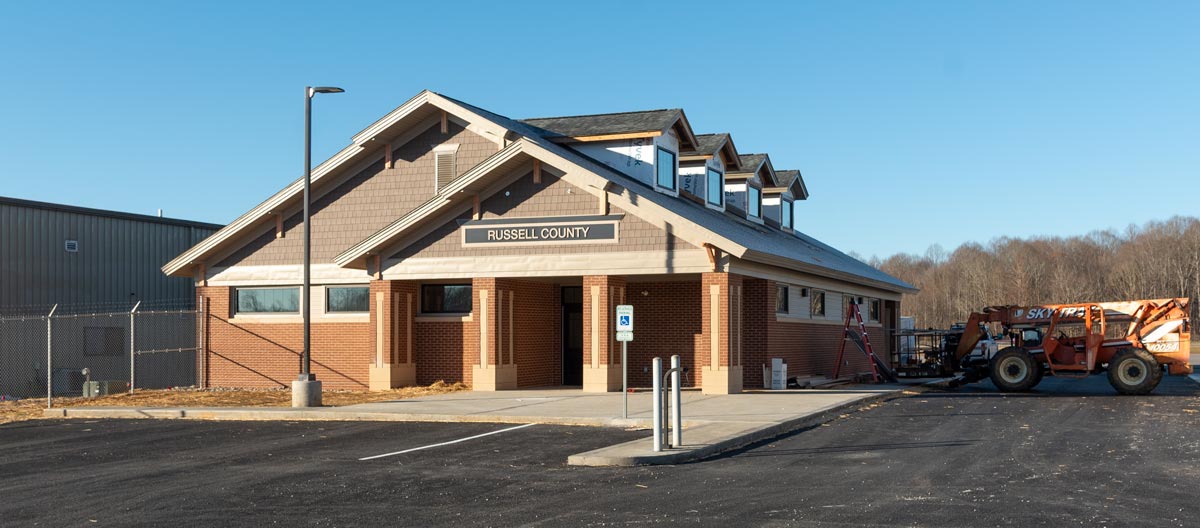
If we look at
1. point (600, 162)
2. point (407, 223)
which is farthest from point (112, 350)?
point (600, 162)

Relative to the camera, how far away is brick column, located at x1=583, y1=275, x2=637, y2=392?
2658 centimetres

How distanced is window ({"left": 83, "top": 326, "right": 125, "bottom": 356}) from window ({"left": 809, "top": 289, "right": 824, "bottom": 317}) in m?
22.2

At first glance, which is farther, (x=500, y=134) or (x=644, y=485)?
(x=500, y=134)

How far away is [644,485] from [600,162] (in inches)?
768

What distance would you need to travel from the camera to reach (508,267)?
27.7 meters

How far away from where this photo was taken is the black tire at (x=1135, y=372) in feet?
84.7

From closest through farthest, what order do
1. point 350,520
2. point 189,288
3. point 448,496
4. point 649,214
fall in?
1. point 350,520
2. point 448,496
3. point 649,214
4. point 189,288

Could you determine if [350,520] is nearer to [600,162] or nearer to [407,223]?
[407,223]

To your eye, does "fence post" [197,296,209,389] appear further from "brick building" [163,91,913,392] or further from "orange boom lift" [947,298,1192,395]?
"orange boom lift" [947,298,1192,395]

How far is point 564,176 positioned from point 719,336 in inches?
213

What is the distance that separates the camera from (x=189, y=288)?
41.2 meters

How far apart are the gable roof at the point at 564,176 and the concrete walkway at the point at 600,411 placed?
3787 mm

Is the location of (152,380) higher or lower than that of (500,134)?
lower

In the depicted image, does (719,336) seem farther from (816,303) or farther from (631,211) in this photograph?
(816,303)
